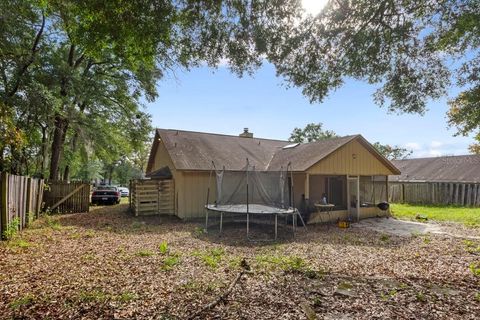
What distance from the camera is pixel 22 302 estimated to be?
13.8ft

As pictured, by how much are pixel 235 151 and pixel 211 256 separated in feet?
32.1

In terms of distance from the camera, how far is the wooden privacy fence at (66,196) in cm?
1397

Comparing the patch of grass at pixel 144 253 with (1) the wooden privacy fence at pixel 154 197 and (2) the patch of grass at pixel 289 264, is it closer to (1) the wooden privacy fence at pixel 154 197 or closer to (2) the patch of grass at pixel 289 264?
(2) the patch of grass at pixel 289 264

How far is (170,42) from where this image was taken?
6.35m

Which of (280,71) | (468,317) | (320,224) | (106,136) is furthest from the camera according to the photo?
(106,136)

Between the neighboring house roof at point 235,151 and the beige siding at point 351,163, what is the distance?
0.22 metres

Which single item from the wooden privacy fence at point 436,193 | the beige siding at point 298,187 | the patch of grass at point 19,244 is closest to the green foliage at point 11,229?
the patch of grass at point 19,244

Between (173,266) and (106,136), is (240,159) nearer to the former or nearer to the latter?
(106,136)

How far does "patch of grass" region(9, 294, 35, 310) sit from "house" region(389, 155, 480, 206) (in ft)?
75.4

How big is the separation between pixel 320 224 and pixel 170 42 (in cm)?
953

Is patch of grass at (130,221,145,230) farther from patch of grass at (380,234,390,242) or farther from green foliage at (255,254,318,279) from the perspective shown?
patch of grass at (380,234,390,242)

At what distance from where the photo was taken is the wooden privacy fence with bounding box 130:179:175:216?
13.7 meters

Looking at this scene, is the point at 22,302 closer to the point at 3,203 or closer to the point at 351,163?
the point at 3,203

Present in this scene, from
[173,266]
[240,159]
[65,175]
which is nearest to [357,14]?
[173,266]
